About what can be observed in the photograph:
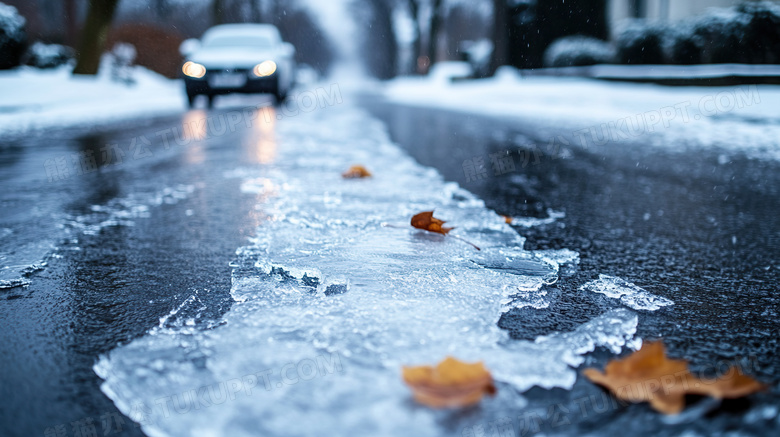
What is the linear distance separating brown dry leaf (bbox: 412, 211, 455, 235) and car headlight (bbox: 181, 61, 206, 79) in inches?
389

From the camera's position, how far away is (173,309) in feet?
5.35

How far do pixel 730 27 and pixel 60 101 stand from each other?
11809 millimetres

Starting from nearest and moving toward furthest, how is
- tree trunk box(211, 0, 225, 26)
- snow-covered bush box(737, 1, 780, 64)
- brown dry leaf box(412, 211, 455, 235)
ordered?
1. brown dry leaf box(412, 211, 455, 235)
2. snow-covered bush box(737, 1, 780, 64)
3. tree trunk box(211, 0, 225, 26)

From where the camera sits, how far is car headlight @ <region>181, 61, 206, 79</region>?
444 inches

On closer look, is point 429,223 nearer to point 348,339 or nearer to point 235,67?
point 348,339

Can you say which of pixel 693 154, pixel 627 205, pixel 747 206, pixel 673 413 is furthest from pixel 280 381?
pixel 693 154

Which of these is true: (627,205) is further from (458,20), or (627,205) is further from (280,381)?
(458,20)

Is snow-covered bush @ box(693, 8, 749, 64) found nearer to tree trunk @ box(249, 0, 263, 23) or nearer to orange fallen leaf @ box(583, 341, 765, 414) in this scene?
orange fallen leaf @ box(583, 341, 765, 414)

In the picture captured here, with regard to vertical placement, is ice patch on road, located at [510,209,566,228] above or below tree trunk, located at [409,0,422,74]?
below

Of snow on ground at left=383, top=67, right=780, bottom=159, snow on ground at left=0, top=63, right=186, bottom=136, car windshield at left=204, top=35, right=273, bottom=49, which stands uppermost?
car windshield at left=204, top=35, right=273, bottom=49

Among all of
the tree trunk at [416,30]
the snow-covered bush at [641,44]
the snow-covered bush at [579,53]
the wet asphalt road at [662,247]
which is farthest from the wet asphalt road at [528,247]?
the tree trunk at [416,30]

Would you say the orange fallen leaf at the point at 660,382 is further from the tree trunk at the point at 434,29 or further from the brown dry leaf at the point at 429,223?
the tree trunk at the point at 434,29

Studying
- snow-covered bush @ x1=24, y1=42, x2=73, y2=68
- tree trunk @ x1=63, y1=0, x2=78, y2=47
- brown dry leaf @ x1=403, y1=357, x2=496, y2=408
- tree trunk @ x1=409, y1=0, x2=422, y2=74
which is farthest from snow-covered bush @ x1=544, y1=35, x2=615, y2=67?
tree trunk @ x1=63, y1=0, x2=78, y2=47

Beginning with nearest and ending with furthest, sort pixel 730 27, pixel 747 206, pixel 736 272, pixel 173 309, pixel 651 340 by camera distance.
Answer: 1. pixel 651 340
2. pixel 173 309
3. pixel 736 272
4. pixel 747 206
5. pixel 730 27
